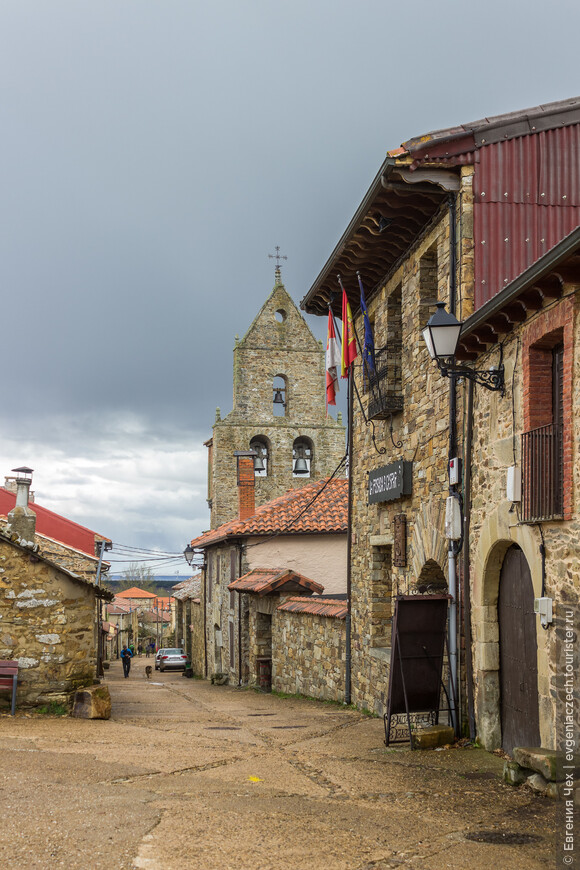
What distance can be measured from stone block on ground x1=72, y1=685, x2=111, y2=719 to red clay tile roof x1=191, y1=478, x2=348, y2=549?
10.4 meters

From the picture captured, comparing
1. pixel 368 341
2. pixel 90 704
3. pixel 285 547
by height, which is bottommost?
pixel 90 704

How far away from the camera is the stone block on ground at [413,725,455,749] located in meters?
8.41

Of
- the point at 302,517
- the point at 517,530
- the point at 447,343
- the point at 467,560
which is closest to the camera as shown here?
the point at 517,530

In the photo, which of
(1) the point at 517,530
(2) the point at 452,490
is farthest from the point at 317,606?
(1) the point at 517,530

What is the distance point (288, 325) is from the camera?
37.3 m

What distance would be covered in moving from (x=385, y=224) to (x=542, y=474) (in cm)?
465

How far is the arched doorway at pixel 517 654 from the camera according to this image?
7.46 m

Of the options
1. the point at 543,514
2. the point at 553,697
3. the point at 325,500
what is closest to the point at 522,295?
the point at 543,514

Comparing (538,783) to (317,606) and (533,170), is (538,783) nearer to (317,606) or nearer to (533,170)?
(533,170)

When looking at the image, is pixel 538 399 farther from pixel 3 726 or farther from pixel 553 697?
pixel 3 726

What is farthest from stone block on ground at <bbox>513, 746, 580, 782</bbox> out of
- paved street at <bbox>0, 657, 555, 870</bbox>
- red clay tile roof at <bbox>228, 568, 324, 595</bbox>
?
red clay tile roof at <bbox>228, 568, 324, 595</bbox>

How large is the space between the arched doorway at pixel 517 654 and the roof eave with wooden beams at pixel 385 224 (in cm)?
415

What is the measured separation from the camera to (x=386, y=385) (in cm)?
1152

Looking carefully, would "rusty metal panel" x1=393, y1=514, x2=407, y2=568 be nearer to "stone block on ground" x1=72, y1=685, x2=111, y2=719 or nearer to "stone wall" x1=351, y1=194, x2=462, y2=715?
"stone wall" x1=351, y1=194, x2=462, y2=715
